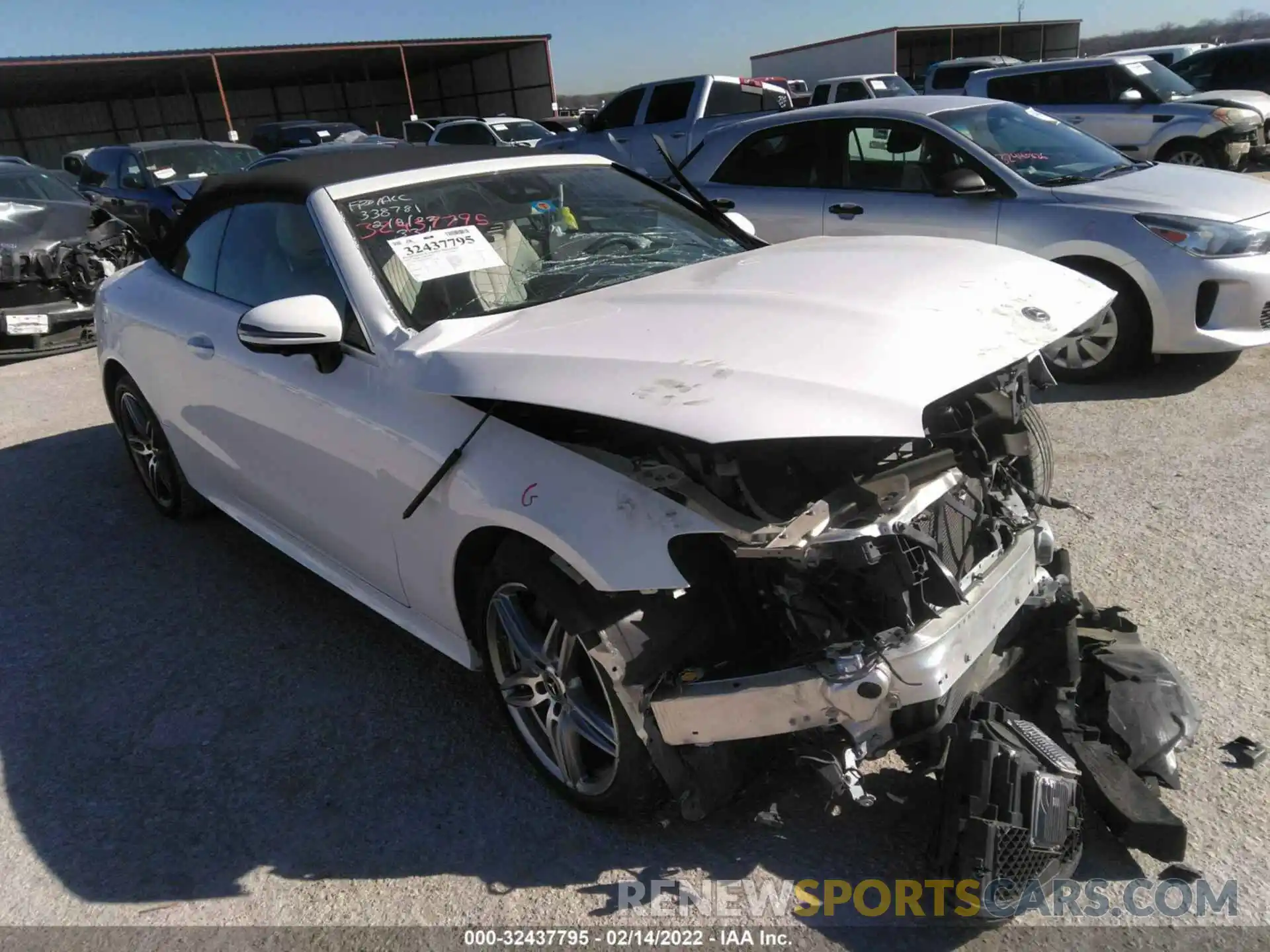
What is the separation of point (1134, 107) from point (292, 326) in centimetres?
1299

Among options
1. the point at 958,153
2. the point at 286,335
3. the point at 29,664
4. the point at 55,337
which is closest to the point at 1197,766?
the point at 286,335

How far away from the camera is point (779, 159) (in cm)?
700

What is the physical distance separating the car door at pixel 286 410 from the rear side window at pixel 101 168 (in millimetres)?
10647

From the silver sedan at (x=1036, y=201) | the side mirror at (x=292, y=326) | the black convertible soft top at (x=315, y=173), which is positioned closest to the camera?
the side mirror at (x=292, y=326)

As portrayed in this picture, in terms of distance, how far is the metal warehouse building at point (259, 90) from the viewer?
97.7 feet

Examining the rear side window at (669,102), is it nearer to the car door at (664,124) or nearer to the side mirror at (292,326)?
the car door at (664,124)

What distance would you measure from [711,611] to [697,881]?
2.24 feet

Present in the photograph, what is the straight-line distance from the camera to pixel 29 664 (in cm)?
368

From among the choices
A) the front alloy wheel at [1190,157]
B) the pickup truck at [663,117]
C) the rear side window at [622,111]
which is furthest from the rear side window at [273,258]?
the front alloy wheel at [1190,157]

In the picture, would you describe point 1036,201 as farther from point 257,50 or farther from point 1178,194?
point 257,50

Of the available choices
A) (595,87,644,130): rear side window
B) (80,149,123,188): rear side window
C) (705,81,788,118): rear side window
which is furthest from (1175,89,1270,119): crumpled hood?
(80,149,123,188): rear side window

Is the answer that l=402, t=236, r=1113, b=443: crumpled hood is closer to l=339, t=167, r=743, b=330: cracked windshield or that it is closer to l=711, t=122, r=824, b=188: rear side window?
l=339, t=167, r=743, b=330: cracked windshield

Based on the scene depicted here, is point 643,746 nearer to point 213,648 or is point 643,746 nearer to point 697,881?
point 697,881

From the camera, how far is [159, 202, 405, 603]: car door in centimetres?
294
